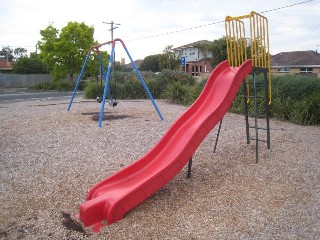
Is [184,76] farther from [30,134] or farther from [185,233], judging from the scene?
[185,233]

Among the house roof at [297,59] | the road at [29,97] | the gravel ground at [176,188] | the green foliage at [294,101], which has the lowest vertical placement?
the gravel ground at [176,188]

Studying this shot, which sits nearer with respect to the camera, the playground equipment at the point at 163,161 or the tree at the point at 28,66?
the playground equipment at the point at 163,161

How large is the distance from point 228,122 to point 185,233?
6.42m

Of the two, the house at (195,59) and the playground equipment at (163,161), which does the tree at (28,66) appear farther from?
the playground equipment at (163,161)

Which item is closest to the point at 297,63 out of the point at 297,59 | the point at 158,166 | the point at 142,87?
the point at 297,59

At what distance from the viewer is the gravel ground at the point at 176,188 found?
317 centimetres

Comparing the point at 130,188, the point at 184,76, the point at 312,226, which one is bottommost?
the point at 312,226

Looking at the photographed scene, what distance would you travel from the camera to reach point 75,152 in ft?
19.4

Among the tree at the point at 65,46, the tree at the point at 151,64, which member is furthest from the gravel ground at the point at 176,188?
the tree at the point at 151,64

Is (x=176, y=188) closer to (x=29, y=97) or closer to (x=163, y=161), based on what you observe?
(x=163, y=161)

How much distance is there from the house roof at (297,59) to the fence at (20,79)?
32.7 m

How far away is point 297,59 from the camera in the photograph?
44.6m

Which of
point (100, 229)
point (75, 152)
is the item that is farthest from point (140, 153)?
point (100, 229)

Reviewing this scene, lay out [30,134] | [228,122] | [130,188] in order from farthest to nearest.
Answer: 1. [228,122]
2. [30,134]
3. [130,188]
